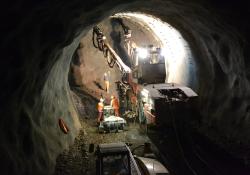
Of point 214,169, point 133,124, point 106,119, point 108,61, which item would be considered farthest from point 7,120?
point 108,61

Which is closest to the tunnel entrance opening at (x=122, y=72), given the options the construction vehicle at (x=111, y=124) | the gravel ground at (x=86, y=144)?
the gravel ground at (x=86, y=144)

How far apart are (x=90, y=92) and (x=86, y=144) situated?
9116 millimetres

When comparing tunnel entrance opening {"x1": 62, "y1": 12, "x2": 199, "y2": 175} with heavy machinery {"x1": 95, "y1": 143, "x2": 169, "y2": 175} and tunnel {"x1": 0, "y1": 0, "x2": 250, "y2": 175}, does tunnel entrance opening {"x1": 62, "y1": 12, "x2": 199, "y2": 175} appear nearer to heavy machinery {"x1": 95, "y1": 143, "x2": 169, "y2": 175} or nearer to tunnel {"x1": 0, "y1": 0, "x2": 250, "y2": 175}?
tunnel {"x1": 0, "y1": 0, "x2": 250, "y2": 175}

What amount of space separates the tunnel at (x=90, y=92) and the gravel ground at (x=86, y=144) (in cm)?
5

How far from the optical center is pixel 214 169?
12.1 metres

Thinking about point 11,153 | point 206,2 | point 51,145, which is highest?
point 206,2

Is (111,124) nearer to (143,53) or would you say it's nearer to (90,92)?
(143,53)

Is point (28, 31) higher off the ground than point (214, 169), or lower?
higher

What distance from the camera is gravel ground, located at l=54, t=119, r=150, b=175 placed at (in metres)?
12.1

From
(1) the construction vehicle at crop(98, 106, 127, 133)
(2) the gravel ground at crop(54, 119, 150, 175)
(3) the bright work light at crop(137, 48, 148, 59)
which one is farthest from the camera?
(3) the bright work light at crop(137, 48, 148, 59)

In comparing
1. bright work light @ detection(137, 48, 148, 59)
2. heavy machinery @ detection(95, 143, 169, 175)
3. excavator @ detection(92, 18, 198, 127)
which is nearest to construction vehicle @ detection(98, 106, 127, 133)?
excavator @ detection(92, 18, 198, 127)

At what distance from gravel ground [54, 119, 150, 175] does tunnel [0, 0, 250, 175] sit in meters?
0.05

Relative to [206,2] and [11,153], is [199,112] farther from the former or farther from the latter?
[11,153]

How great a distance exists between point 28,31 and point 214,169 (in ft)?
27.0
